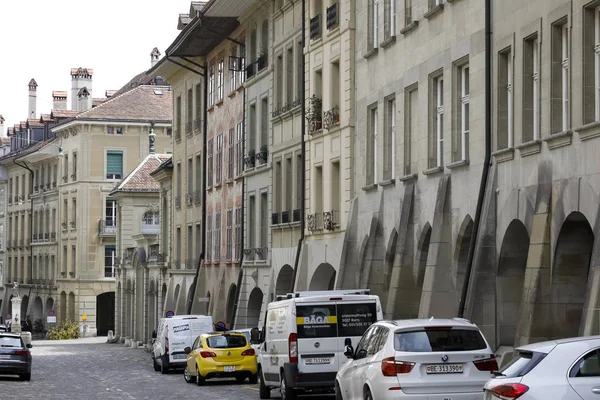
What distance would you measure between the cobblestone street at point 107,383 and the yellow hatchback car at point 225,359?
352 mm

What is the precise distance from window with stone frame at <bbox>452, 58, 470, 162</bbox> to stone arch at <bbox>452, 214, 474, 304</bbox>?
5.50 feet

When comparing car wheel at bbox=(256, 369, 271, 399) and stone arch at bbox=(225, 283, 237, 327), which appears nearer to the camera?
car wheel at bbox=(256, 369, 271, 399)

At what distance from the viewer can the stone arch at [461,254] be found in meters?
29.8

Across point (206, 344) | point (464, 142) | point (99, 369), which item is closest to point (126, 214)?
point (99, 369)

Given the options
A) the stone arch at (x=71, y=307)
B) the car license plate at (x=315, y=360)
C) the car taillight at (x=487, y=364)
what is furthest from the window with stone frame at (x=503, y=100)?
the stone arch at (x=71, y=307)

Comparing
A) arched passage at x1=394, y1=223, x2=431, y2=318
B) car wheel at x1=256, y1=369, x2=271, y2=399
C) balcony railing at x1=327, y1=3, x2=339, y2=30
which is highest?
balcony railing at x1=327, y1=3, x2=339, y2=30

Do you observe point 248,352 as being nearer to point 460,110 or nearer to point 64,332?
point 460,110

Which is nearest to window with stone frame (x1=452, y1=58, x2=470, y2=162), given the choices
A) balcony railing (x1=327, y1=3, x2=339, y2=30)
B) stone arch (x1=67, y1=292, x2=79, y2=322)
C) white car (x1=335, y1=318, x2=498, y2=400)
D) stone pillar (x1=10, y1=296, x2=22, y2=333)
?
balcony railing (x1=327, y1=3, x2=339, y2=30)

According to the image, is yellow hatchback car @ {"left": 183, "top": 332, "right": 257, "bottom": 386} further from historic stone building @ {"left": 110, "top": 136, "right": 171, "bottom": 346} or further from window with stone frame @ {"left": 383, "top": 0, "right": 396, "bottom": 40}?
historic stone building @ {"left": 110, "top": 136, "right": 171, "bottom": 346}

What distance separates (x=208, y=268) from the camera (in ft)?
202

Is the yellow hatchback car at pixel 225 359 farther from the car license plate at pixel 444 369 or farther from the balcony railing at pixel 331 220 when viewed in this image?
the car license plate at pixel 444 369

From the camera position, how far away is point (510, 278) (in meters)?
27.8

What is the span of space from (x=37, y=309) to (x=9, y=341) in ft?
242

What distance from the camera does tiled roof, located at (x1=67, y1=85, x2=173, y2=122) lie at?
319 feet
